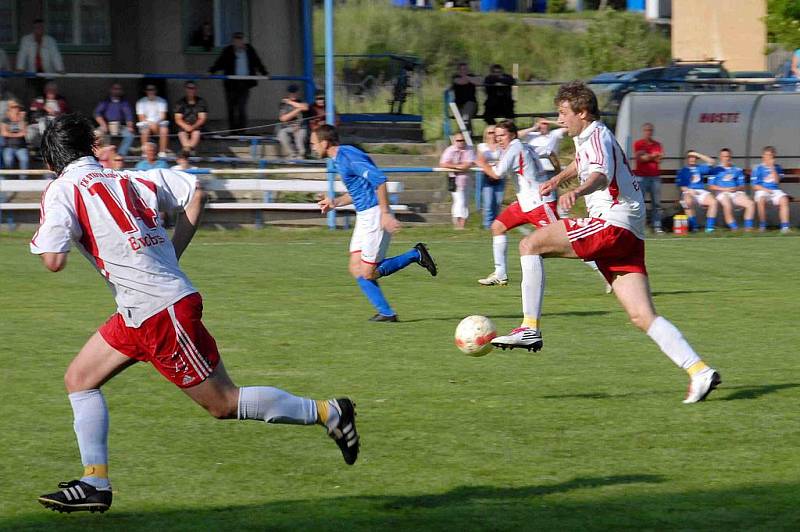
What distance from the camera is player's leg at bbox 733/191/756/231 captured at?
20250mm

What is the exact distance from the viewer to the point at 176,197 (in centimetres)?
533

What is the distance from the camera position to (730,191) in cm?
2047

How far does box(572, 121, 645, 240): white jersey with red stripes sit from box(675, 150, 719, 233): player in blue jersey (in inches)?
517

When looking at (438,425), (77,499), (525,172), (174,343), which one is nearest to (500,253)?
(525,172)

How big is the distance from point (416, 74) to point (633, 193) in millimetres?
22532

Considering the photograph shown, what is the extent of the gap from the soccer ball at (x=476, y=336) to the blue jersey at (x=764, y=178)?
1391 cm

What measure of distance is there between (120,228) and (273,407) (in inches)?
39.3

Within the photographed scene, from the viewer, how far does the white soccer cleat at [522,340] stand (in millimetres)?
7707

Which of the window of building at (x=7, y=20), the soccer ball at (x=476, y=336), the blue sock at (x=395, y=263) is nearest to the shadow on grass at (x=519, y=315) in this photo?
the blue sock at (x=395, y=263)

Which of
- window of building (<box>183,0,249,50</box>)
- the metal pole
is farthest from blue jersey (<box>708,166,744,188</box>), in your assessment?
window of building (<box>183,0,249,50</box>)

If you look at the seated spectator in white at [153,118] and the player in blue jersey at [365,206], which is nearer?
the player in blue jersey at [365,206]

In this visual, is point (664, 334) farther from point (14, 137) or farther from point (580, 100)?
point (14, 137)

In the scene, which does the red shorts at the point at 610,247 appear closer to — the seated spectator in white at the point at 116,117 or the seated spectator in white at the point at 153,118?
the seated spectator in white at the point at 153,118

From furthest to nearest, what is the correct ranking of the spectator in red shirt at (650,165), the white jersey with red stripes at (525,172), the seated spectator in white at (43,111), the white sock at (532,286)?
the seated spectator in white at (43,111) < the spectator in red shirt at (650,165) < the white jersey with red stripes at (525,172) < the white sock at (532,286)
